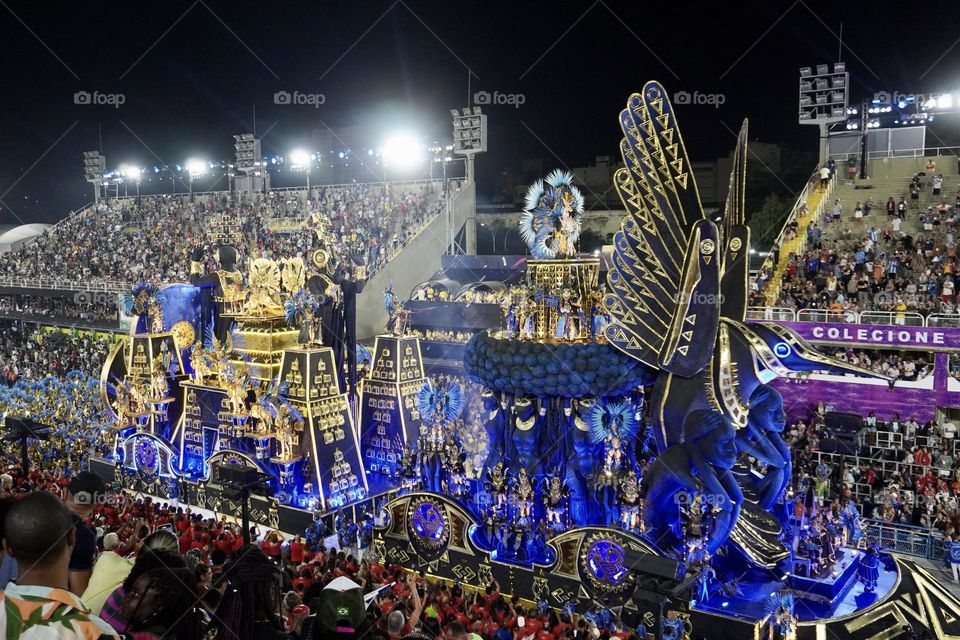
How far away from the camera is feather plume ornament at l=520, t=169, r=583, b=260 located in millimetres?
14312

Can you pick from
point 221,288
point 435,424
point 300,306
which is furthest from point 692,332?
point 221,288

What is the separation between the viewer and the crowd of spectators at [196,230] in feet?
103

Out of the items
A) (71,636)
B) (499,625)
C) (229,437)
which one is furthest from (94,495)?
(229,437)

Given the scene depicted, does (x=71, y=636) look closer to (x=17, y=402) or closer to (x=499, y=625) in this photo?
(x=499, y=625)

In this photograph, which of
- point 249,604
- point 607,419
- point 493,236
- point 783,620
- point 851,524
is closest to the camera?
point 249,604

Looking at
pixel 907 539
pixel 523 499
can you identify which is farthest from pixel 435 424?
pixel 907 539

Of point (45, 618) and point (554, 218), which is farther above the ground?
point (554, 218)

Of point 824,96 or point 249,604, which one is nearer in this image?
point 249,604

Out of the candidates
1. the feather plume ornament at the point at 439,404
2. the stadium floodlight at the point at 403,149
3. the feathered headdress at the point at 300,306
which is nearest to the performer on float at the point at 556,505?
the feather plume ornament at the point at 439,404

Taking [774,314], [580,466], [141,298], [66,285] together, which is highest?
[66,285]

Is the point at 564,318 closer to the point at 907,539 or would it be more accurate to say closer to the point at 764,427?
the point at 764,427

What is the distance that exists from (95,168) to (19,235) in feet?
19.2

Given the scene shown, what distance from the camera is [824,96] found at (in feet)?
87.8

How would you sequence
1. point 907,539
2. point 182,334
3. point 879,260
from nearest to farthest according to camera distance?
point 907,539 < point 182,334 < point 879,260
